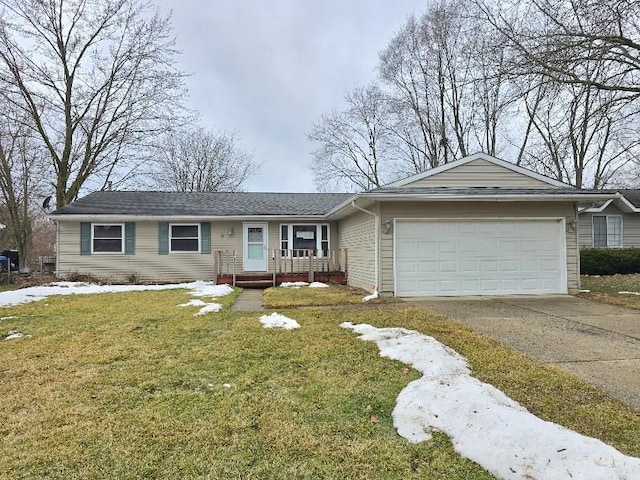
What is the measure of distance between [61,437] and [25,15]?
20.8m

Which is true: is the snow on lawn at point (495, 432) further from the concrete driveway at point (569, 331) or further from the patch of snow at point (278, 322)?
the patch of snow at point (278, 322)

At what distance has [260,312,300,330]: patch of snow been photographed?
5.95 metres

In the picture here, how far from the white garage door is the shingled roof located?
4.04m

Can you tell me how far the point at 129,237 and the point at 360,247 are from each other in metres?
8.18

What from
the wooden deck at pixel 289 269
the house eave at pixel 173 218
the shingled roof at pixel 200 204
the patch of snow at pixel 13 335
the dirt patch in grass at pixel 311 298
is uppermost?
the shingled roof at pixel 200 204

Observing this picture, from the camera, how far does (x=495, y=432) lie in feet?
7.88

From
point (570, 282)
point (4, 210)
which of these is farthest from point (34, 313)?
point (4, 210)

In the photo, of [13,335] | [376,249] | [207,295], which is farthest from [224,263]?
[13,335]

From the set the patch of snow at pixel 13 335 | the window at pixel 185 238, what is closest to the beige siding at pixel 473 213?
the patch of snow at pixel 13 335

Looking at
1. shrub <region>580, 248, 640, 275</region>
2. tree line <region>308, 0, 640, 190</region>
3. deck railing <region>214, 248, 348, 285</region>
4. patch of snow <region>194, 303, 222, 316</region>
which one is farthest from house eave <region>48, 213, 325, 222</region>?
shrub <region>580, 248, 640, 275</region>

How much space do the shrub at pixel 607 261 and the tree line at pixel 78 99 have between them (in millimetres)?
18961

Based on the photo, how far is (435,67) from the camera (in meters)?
21.4

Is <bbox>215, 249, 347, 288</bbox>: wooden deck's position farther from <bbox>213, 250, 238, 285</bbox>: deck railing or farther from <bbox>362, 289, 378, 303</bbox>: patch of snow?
<bbox>362, 289, 378, 303</bbox>: patch of snow

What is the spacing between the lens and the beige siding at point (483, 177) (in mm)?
9977
